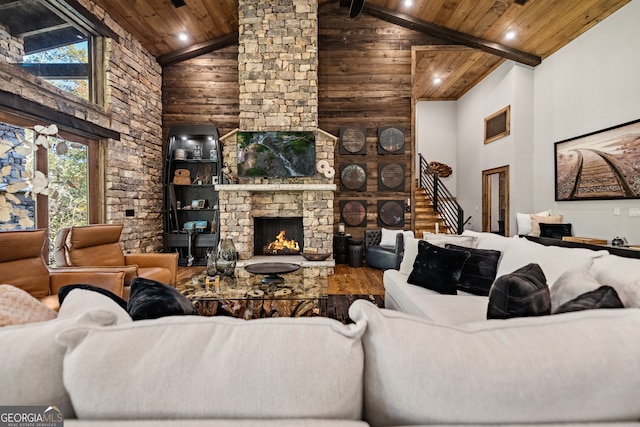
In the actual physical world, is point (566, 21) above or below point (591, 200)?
above

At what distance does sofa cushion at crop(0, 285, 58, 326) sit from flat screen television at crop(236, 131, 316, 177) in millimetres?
4374

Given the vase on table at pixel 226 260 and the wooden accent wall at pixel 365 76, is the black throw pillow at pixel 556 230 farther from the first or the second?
the vase on table at pixel 226 260

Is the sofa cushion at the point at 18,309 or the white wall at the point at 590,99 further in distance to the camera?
the white wall at the point at 590,99

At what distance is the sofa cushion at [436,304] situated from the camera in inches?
73.7

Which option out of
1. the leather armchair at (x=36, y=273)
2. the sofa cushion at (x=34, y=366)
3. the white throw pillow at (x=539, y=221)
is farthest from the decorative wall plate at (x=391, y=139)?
the sofa cushion at (x=34, y=366)

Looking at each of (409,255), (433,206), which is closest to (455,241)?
(409,255)

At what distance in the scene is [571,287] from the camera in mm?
1265

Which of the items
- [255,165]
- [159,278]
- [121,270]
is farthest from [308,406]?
[255,165]

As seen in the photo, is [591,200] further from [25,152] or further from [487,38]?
[25,152]

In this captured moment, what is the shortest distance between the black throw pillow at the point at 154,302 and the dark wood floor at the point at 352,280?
2.92 meters

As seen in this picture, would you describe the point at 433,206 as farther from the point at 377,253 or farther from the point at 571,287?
the point at 571,287

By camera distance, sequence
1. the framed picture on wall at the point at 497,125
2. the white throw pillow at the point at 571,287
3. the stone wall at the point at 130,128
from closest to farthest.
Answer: the white throw pillow at the point at 571,287, the stone wall at the point at 130,128, the framed picture on wall at the point at 497,125

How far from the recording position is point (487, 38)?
5750 millimetres

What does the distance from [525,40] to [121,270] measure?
700 centimetres
